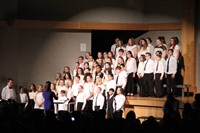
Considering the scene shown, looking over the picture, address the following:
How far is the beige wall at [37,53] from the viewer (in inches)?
639

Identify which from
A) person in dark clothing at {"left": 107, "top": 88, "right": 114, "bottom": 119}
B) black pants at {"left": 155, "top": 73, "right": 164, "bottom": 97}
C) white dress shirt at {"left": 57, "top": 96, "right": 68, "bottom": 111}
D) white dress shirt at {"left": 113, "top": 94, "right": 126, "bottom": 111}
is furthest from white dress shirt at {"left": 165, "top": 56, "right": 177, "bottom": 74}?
white dress shirt at {"left": 57, "top": 96, "right": 68, "bottom": 111}

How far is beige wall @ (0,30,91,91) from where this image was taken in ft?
53.2

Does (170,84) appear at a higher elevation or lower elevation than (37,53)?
lower

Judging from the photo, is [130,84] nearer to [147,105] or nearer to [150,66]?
[150,66]

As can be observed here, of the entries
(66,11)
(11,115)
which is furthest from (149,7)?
(11,115)

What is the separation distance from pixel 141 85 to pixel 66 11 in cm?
352

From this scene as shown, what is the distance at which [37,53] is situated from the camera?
16.6m

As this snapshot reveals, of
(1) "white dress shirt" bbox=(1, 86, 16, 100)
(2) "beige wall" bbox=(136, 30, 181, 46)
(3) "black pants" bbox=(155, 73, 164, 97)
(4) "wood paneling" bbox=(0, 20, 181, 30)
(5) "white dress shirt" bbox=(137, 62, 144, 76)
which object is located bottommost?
(1) "white dress shirt" bbox=(1, 86, 16, 100)

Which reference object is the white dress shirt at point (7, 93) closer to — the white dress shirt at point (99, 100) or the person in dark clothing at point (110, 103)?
the white dress shirt at point (99, 100)

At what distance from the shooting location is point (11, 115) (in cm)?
862

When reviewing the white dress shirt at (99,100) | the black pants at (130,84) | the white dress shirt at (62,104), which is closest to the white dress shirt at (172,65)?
the black pants at (130,84)

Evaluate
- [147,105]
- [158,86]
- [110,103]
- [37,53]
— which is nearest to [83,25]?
[37,53]

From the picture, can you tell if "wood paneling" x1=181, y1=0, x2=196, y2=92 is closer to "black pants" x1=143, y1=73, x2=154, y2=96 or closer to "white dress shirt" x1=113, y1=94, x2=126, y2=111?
"black pants" x1=143, y1=73, x2=154, y2=96

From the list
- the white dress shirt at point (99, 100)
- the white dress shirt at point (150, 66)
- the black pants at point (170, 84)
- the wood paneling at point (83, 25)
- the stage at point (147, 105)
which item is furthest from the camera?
the wood paneling at point (83, 25)
